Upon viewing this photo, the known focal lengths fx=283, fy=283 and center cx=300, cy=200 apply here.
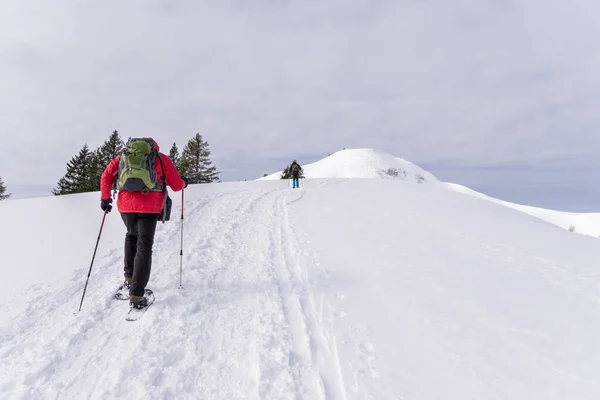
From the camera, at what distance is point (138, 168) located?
3.89 metres

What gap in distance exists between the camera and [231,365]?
2.89 metres

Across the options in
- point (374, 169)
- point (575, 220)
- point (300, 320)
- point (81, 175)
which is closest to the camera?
point (300, 320)

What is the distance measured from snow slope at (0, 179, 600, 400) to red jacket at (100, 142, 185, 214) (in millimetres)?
1354

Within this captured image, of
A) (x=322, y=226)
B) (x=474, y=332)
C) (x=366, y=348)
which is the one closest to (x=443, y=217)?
(x=322, y=226)

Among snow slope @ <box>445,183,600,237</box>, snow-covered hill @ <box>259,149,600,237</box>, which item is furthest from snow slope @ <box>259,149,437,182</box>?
snow slope @ <box>445,183,600,237</box>

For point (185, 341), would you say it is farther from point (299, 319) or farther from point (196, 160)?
point (196, 160)

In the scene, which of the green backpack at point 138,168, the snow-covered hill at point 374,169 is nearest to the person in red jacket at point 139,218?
the green backpack at point 138,168

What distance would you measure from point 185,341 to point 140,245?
5.05 feet

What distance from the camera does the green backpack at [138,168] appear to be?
3.85 meters

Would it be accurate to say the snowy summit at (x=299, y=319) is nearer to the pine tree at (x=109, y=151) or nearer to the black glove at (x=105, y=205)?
the black glove at (x=105, y=205)

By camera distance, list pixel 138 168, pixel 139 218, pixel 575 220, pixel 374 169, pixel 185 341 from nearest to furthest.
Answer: pixel 185 341 < pixel 138 168 < pixel 139 218 < pixel 575 220 < pixel 374 169

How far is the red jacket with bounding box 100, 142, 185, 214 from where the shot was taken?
13.0ft

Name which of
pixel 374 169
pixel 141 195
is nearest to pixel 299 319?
pixel 141 195

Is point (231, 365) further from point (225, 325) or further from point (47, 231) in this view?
point (47, 231)
